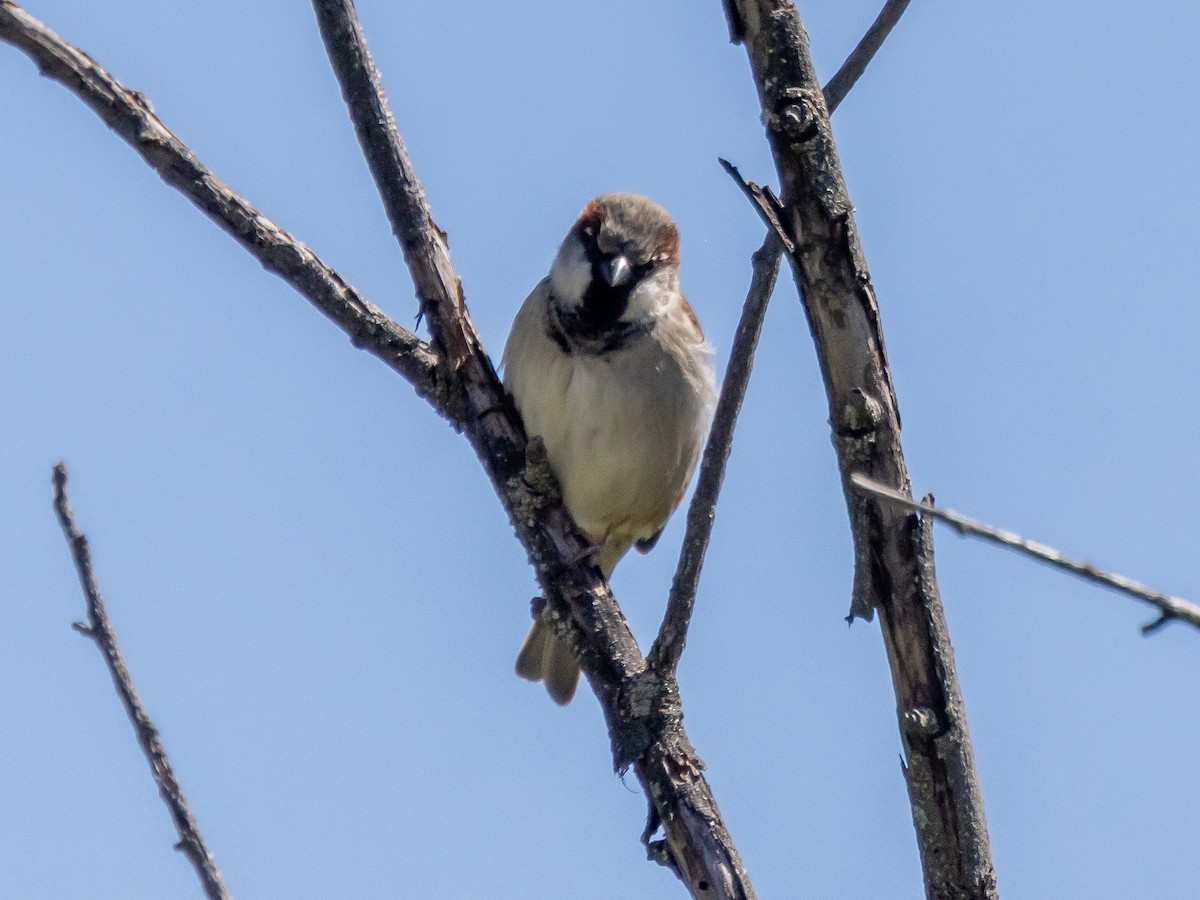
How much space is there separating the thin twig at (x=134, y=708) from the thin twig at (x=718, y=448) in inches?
44.8

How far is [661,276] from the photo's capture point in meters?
4.94

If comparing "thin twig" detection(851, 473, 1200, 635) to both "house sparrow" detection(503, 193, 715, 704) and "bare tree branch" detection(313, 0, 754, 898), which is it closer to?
"bare tree branch" detection(313, 0, 754, 898)

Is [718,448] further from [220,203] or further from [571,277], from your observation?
[571,277]

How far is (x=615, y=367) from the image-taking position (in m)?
4.66

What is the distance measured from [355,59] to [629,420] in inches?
66.1

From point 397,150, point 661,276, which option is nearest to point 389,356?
point 397,150

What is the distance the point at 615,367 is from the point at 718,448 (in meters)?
1.67

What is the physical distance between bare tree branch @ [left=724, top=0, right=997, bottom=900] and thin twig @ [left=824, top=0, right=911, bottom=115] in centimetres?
28

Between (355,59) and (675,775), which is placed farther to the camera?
(355,59)

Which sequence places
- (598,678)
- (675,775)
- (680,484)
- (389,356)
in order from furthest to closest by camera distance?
(680,484), (389,356), (598,678), (675,775)

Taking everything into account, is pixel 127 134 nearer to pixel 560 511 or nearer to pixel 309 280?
pixel 309 280

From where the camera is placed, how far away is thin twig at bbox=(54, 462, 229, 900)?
7.50ft

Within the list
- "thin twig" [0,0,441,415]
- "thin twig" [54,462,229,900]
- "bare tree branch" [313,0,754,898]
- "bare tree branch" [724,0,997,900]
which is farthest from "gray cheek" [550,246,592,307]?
"thin twig" [54,462,229,900]

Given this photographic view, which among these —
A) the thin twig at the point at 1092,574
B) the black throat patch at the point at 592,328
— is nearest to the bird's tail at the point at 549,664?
the black throat patch at the point at 592,328
